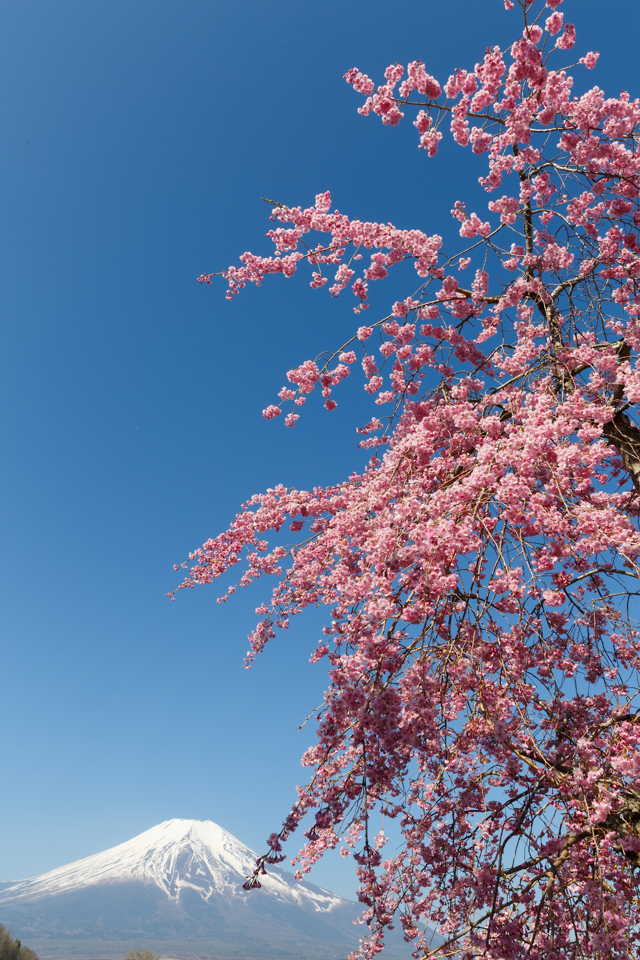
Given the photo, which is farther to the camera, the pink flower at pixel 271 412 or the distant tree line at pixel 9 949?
the distant tree line at pixel 9 949

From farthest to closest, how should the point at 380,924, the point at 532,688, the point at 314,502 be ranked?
the point at 314,502 < the point at 380,924 < the point at 532,688

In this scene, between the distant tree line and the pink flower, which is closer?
the pink flower

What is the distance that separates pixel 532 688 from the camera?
427cm

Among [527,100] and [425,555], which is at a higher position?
[527,100]

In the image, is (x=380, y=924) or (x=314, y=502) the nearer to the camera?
(x=380, y=924)

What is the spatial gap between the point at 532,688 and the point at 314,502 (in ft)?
9.56

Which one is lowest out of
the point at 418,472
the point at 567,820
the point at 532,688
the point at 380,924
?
the point at 380,924

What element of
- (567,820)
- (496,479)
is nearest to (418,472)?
(496,479)

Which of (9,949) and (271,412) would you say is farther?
(9,949)

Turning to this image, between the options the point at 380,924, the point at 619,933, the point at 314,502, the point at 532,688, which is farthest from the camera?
the point at 314,502

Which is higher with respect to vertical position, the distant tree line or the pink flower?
the pink flower

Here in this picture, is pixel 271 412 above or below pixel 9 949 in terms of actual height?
above

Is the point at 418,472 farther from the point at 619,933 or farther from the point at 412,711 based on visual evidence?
the point at 619,933

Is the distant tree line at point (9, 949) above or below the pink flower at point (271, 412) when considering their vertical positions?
below
